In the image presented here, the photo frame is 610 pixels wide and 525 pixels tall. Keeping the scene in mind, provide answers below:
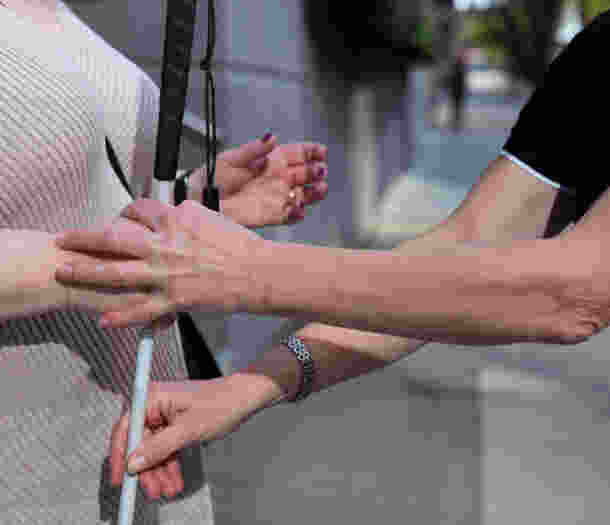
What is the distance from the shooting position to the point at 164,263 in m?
1.24

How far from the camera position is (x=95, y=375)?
1.51 meters

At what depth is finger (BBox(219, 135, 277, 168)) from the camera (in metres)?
1.96

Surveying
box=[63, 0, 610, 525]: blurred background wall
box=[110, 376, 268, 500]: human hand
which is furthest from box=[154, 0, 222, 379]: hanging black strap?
box=[63, 0, 610, 525]: blurred background wall

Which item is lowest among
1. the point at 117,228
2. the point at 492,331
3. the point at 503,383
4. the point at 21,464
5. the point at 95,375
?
the point at 503,383

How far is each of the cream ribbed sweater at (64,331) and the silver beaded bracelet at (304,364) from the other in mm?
245

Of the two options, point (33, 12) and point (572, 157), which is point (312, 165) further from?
point (33, 12)

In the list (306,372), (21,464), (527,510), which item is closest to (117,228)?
(21,464)

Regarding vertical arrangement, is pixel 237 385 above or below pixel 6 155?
below

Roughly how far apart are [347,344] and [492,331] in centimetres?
51

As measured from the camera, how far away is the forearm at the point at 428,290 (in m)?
1.28

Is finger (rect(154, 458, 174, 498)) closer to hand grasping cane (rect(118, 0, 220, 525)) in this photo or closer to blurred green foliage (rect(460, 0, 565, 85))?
hand grasping cane (rect(118, 0, 220, 525))

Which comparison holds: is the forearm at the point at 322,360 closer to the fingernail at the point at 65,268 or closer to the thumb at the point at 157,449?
the thumb at the point at 157,449

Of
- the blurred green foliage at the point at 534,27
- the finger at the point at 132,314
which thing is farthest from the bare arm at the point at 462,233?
Result: the blurred green foliage at the point at 534,27

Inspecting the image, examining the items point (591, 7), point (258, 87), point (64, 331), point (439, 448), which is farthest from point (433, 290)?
point (591, 7)
